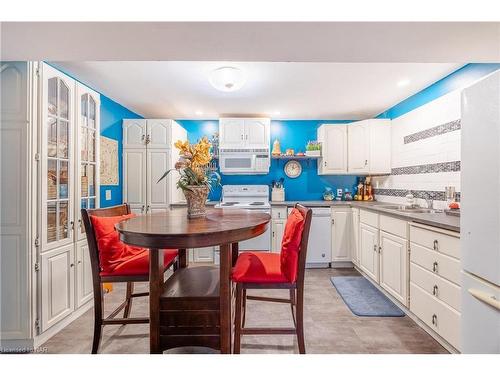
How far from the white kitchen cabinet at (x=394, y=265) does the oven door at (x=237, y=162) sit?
6.79 ft

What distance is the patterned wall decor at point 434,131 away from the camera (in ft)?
7.86

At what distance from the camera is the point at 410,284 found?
2.16 m

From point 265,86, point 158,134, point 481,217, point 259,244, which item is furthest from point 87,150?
point 481,217

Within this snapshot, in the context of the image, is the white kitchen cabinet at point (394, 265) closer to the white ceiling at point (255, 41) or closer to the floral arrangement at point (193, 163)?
the white ceiling at point (255, 41)

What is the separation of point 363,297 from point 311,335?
39.4 inches

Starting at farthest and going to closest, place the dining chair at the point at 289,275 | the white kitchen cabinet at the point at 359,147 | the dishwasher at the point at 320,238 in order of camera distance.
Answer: the white kitchen cabinet at the point at 359,147 < the dishwasher at the point at 320,238 < the dining chair at the point at 289,275

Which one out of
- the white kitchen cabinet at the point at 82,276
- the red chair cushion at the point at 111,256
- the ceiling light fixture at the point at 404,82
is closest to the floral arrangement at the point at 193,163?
the red chair cushion at the point at 111,256

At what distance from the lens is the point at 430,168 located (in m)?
2.76

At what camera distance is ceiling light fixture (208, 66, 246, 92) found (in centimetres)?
234

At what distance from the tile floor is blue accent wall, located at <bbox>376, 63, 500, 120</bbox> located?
7.55 ft

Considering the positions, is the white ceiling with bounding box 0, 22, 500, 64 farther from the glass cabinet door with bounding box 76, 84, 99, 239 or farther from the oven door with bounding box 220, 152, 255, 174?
the oven door with bounding box 220, 152, 255, 174

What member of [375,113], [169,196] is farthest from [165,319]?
[375,113]

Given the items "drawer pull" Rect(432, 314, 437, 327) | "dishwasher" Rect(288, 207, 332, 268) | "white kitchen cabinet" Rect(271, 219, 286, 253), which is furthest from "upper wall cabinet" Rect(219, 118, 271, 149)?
"drawer pull" Rect(432, 314, 437, 327)
